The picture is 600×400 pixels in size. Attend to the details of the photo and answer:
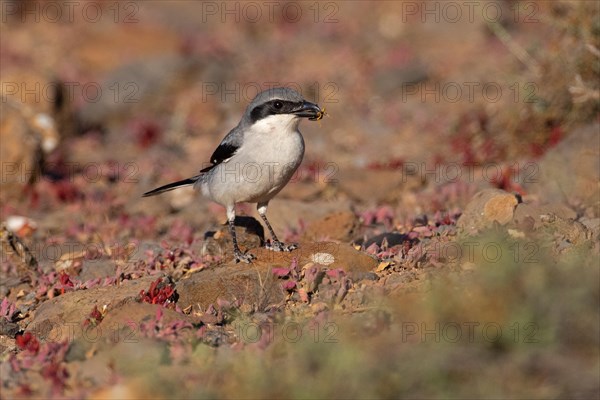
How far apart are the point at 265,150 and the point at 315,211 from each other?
2.84 metres

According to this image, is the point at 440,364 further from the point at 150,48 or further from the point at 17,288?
the point at 150,48

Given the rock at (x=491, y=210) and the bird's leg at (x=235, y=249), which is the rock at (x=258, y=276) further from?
the rock at (x=491, y=210)

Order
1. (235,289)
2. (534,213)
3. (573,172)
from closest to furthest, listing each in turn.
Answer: (235,289) → (534,213) → (573,172)

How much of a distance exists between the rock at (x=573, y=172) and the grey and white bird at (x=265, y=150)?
12.1 feet

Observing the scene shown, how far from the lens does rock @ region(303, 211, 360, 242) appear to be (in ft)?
31.1

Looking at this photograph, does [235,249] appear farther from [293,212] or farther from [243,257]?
[293,212]

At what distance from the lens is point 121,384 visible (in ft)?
17.7

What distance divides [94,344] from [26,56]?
1532 cm

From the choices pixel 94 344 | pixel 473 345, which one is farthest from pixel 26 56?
pixel 473 345

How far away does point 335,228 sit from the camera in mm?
9500

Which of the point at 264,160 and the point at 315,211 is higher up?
the point at 264,160

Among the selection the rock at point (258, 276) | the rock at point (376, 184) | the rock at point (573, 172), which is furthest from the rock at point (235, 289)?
the rock at point (376, 184)

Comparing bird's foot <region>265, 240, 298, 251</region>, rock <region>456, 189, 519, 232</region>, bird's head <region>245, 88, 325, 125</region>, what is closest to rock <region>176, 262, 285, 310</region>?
bird's foot <region>265, 240, 298, 251</region>

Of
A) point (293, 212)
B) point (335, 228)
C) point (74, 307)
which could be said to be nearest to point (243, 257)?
point (74, 307)
